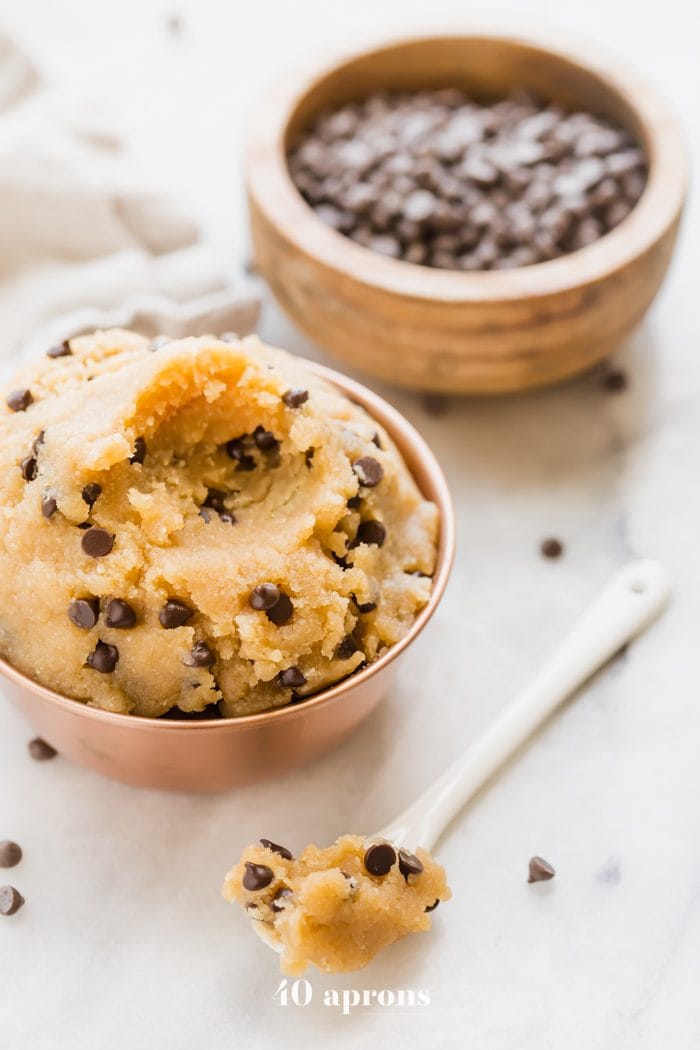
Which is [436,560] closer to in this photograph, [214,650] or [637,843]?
[214,650]

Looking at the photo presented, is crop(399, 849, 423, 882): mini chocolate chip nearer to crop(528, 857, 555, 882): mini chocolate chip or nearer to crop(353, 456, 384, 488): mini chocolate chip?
crop(528, 857, 555, 882): mini chocolate chip

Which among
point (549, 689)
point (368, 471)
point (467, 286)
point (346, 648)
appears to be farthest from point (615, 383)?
point (346, 648)

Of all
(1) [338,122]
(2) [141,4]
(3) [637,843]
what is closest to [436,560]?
(3) [637,843]

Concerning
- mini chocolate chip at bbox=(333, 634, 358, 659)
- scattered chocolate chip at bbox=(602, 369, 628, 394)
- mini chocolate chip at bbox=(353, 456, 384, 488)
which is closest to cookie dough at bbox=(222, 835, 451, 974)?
mini chocolate chip at bbox=(333, 634, 358, 659)

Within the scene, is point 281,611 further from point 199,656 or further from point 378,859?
point 378,859

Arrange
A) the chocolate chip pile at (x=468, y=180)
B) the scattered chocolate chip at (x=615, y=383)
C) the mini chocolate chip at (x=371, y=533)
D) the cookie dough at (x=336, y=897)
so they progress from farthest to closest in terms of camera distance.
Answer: the scattered chocolate chip at (x=615, y=383)
the chocolate chip pile at (x=468, y=180)
the mini chocolate chip at (x=371, y=533)
the cookie dough at (x=336, y=897)

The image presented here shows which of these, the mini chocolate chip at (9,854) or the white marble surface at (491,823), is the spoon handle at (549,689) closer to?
the white marble surface at (491,823)

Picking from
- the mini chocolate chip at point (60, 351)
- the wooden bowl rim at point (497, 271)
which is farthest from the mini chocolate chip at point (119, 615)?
the wooden bowl rim at point (497, 271)
